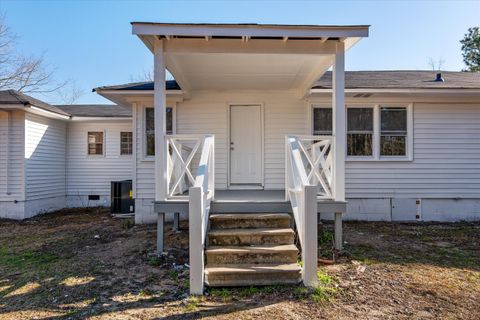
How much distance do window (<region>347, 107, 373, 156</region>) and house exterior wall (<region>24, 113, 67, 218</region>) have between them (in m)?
8.93

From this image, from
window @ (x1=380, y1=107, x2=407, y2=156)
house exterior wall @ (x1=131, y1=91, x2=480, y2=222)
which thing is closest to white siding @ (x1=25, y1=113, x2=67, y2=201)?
house exterior wall @ (x1=131, y1=91, x2=480, y2=222)

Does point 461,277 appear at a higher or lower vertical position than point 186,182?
lower

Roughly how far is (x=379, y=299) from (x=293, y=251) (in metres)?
1.10

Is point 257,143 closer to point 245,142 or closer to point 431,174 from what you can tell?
point 245,142

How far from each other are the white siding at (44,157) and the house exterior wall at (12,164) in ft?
0.48

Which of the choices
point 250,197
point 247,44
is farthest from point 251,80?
point 250,197

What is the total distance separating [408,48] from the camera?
24984mm

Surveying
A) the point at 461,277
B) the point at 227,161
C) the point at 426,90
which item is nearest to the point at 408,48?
the point at 426,90

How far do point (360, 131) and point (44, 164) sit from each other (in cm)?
936

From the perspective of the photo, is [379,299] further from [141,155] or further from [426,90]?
[141,155]

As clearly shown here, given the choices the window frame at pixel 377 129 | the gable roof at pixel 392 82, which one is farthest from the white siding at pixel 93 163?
the window frame at pixel 377 129

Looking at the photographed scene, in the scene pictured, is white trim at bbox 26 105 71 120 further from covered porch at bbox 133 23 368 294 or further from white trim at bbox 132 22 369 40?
white trim at bbox 132 22 369 40

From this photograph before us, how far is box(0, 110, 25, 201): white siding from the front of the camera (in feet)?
29.1

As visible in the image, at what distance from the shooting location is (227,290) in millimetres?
3725
